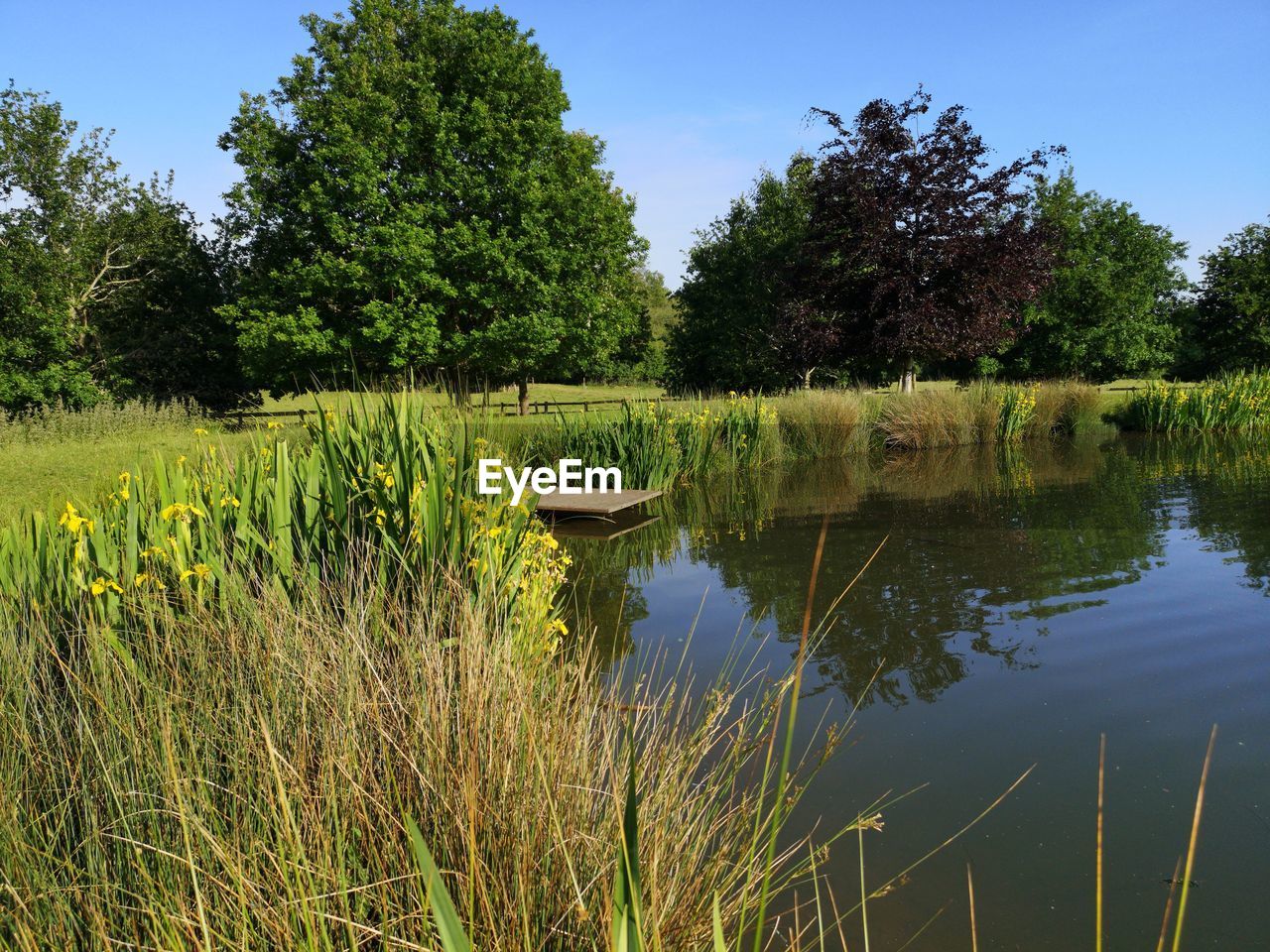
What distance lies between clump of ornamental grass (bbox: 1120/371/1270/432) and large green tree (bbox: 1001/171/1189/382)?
42.4 feet

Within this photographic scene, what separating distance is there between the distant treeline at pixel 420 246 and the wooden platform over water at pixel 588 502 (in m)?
11.1

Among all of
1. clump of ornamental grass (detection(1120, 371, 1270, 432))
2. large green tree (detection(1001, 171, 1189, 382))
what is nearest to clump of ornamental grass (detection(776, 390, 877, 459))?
clump of ornamental grass (detection(1120, 371, 1270, 432))

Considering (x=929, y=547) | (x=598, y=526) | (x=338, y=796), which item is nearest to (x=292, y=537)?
(x=338, y=796)

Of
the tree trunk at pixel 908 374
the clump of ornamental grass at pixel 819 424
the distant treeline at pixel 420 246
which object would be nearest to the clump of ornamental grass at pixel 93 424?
the distant treeline at pixel 420 246

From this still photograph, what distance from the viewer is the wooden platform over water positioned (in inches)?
350

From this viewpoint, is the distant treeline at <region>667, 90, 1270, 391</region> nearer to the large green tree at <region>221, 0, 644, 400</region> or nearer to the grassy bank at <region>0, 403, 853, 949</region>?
the large green tree at <region>221, 0, 644, 400</region>

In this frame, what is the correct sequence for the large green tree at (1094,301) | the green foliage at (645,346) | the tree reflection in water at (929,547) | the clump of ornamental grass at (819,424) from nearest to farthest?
the tree reflection in water at (929,547) < the clump of ornamental grass at (819,424) < the large green tree at (1094,301) < the green foliage at (645,346)

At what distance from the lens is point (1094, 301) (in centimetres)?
3180

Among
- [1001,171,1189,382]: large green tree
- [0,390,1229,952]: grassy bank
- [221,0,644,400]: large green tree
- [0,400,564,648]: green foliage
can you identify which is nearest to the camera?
[0,390,1229,952]: grassy bank

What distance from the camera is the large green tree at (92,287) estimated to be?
21.1 m

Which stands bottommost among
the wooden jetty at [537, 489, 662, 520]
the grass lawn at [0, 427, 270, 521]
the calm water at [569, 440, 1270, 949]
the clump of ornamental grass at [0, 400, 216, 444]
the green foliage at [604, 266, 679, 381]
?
the calm water at [569, 440, 1270, 949]

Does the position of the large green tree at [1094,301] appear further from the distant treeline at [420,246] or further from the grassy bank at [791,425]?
the grassy bank at [791,425]

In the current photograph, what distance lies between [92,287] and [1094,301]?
33.7 meters

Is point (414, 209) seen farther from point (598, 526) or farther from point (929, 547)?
point (929, 547)
